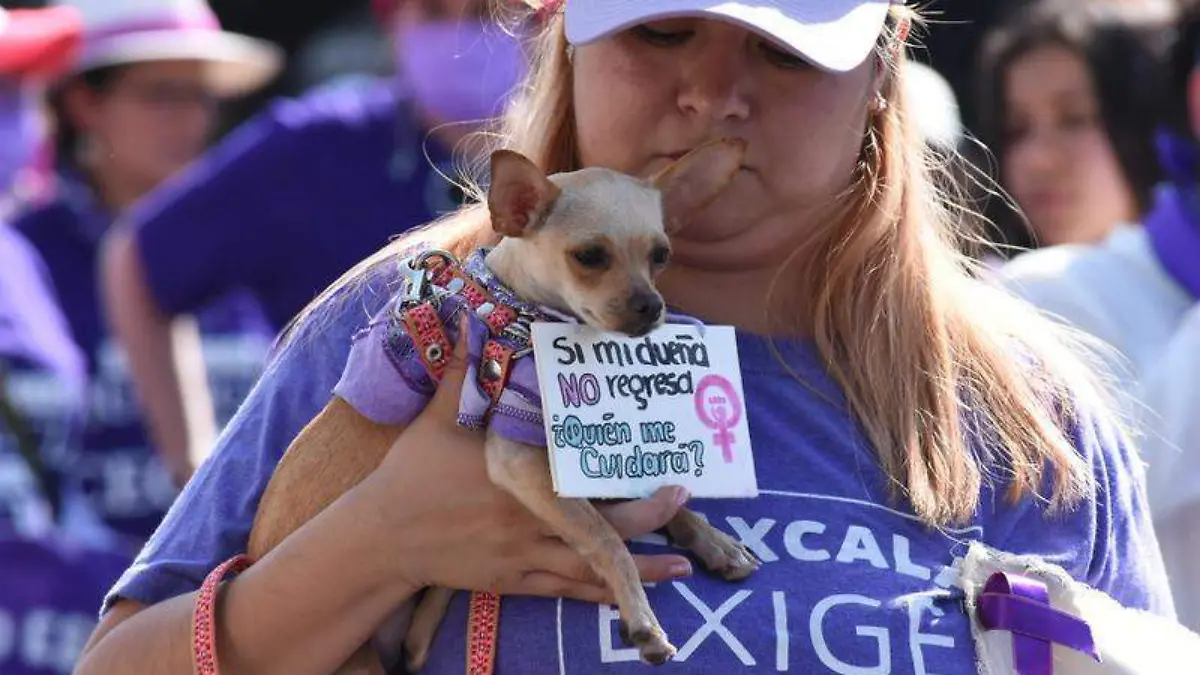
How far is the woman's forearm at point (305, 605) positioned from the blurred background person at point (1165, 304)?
55.8 inches

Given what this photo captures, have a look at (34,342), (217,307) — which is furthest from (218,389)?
(34,342)

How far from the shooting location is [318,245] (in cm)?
497

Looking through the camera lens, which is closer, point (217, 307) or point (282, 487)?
point (282, 487)

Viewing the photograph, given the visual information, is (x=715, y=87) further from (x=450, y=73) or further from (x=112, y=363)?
(x=112, y=363)

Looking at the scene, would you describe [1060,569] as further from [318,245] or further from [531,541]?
[318,245]

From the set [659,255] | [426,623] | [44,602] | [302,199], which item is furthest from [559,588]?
[302,199]

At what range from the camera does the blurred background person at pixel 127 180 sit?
547 centimetres

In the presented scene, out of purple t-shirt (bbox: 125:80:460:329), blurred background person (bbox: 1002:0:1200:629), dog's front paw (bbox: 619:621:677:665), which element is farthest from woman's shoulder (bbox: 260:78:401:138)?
dog's front paw (bbox: 619:621:677:665)

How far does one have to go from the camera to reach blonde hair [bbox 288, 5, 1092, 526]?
247 cm

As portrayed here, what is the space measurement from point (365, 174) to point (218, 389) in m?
0.96

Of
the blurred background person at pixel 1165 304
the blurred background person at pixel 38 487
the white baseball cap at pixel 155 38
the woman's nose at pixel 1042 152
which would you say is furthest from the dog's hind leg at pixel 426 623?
the white baseball cap at pixel 155 38

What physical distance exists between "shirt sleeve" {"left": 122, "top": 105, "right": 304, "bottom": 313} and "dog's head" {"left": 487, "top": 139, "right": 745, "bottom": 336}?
9.13 feet

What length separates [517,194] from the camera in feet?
7.32

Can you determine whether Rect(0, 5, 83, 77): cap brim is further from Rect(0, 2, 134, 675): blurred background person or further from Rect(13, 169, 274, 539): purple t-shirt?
Rect(13, 169, 274, 539): purple t-shirt
